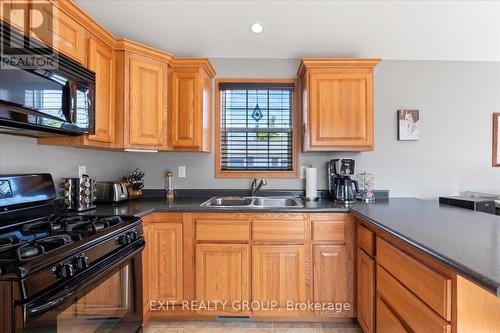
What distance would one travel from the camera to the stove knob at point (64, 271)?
1.03m

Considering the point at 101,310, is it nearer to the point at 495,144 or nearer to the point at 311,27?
the point at 311,27

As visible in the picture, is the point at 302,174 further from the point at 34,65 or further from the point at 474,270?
the point at 34,65

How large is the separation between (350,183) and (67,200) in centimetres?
225

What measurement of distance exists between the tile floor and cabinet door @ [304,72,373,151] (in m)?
1.48

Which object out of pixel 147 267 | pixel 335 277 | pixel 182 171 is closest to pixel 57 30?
pixel 182 171

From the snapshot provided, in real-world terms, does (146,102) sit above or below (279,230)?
above

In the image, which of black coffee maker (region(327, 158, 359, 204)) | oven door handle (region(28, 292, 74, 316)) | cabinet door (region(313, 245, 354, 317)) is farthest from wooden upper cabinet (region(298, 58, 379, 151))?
oven door handle (region(28, 292, 74, 316))

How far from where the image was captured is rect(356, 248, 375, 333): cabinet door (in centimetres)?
173

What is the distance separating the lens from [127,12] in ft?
7.72

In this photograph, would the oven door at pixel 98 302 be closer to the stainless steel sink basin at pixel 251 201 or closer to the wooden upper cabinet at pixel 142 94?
the wooden upper cabinet at pixel 142 94

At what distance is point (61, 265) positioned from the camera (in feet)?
3.45

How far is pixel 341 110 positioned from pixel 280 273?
4.87 ft

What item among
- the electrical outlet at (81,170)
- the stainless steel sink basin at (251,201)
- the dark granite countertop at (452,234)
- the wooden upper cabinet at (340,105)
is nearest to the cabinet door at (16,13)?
the electrical outlet at (81,170)

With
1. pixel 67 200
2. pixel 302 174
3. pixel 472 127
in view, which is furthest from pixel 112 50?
pixel 472 127
